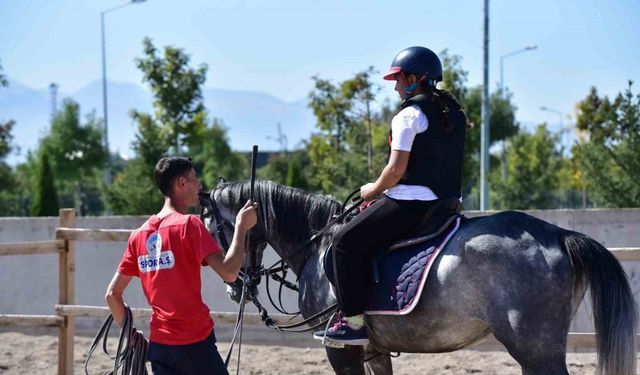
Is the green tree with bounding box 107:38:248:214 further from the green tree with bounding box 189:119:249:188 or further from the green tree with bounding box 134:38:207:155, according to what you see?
the green tree with bounding box 189:119:249:188

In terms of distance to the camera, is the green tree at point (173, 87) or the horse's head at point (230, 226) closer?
the horse's head at point (230, 226)

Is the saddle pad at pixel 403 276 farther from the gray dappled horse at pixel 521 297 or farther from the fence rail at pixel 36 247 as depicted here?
the fence rail at pixel 36 247

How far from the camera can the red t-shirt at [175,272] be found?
431 centimetres

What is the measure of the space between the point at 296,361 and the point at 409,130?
16.0ft

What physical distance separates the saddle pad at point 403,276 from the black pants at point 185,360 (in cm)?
103

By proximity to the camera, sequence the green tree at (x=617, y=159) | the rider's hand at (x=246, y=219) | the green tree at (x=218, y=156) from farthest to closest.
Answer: the green tree at (x=218, y=156) < the green tree at (x=617, y=159) < the rider's hand at (x=246, y=219)

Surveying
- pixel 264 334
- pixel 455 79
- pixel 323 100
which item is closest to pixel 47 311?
pixel 264 334

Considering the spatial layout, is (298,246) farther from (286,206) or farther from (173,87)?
(173,87)

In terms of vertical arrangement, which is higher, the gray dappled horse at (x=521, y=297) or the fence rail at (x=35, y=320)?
the gray dappled horse at (x=521, y=297)

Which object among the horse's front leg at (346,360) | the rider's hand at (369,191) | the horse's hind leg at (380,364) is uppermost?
the rider's hand at (369,191)

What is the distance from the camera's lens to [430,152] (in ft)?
16.0

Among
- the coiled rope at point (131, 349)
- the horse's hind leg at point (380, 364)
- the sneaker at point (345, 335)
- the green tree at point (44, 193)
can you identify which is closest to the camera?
the coiled rope at point (131, 349)

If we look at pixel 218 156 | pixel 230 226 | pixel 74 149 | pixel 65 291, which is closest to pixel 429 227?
pixel 230 226

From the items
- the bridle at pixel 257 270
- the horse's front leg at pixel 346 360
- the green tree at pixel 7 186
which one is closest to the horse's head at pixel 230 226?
the bridle at pixel 257 270
